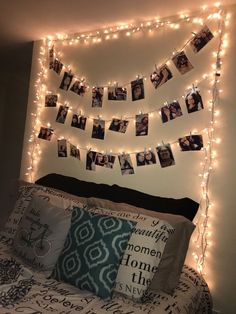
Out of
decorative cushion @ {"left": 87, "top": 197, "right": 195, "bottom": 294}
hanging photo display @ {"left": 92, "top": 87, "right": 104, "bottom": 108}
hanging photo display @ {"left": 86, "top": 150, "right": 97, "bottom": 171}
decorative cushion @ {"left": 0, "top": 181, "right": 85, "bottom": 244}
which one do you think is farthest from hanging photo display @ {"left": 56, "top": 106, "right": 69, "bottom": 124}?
decorative cushion @ {"left": 87, "top": 197, "right": 195, "bottom": 294}

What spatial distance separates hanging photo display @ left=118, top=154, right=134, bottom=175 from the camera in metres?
2.22

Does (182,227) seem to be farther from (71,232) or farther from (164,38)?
(164,38)

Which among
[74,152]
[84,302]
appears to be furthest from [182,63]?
[84,302]

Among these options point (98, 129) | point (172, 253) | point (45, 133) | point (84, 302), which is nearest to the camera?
point (84, 302)

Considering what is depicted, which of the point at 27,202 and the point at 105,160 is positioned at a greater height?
the point at 105,160

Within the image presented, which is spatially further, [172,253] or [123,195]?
[123,195]

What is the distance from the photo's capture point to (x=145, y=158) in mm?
2158

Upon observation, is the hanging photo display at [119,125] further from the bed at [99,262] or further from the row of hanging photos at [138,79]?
the bed at [99,262]

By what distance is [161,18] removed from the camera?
2.14m

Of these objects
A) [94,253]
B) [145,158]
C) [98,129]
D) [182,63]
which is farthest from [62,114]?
[94,253]

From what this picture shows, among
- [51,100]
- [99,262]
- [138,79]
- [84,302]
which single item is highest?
[138,79]

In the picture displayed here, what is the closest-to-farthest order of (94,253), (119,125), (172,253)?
(94,253), (172,253), (119,125)

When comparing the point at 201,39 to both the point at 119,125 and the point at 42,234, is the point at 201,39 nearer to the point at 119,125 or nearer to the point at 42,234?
the point at 119,125

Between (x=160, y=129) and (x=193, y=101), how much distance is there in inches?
11.9
